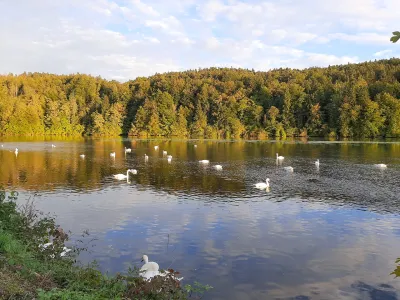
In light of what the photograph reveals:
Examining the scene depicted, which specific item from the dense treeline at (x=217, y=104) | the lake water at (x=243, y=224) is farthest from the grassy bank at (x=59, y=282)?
the dense treeline at (x=217, y=104)

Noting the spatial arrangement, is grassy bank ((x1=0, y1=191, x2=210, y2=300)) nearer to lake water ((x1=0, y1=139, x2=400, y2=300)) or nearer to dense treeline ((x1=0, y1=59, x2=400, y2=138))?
lake water ((x1=0, y1=139, x2=400, y2=300))

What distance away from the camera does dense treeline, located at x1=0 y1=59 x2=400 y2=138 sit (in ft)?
266

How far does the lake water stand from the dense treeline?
56136mm

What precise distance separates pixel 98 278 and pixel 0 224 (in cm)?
343

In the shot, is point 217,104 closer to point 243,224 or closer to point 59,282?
point 243,224

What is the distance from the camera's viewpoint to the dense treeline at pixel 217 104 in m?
80.9

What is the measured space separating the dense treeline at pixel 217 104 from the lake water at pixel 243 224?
5614 centimetres

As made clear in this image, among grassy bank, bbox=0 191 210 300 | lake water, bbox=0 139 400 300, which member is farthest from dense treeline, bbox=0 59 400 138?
grassy bank, bbox=0 191 210 300

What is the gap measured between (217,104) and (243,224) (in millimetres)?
81537

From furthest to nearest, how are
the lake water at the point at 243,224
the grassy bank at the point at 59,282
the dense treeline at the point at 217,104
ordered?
the dense treeline at the point at 217,104 < the lake water at the point at 243,224 < the grassy bank at the point at 59,282

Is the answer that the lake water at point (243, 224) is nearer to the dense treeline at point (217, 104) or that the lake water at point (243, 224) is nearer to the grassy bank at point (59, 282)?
the grassy bank at point (59, 282)

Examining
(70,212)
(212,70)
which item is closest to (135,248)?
(70,212)

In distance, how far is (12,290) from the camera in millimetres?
5531

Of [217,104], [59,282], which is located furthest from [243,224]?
[217,104]
